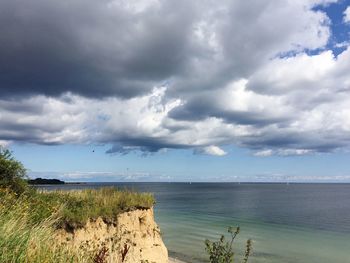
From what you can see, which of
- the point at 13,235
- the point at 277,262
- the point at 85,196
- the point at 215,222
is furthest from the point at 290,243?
the point at 13,235

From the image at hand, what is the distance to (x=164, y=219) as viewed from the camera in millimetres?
58125

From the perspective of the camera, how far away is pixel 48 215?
53.2 ft

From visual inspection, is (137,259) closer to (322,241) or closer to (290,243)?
(290,243)

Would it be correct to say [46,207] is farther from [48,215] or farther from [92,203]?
[92,203]

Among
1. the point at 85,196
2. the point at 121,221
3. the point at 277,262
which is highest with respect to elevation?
the point at 85,196

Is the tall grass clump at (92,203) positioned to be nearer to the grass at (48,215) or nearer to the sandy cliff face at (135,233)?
the grass at (48,215)

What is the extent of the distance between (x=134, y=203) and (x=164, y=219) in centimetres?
3509

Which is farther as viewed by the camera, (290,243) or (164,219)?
(164,219)

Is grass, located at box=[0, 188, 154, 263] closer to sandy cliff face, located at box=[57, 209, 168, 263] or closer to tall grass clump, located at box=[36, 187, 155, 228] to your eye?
tall grass clump, located at box=[36, 187, 155, 228]

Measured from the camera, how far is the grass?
298 inches

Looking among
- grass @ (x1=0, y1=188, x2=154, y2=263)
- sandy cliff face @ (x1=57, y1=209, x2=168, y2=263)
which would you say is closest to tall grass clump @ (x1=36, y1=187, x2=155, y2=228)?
grass @ (x1=0, y1=188, x2=154, y2=263)

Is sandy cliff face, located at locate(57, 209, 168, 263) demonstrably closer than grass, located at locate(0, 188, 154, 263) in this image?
No

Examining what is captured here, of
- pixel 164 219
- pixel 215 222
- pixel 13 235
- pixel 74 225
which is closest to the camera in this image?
pixel 13 235

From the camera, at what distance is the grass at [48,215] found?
7.56 meters
